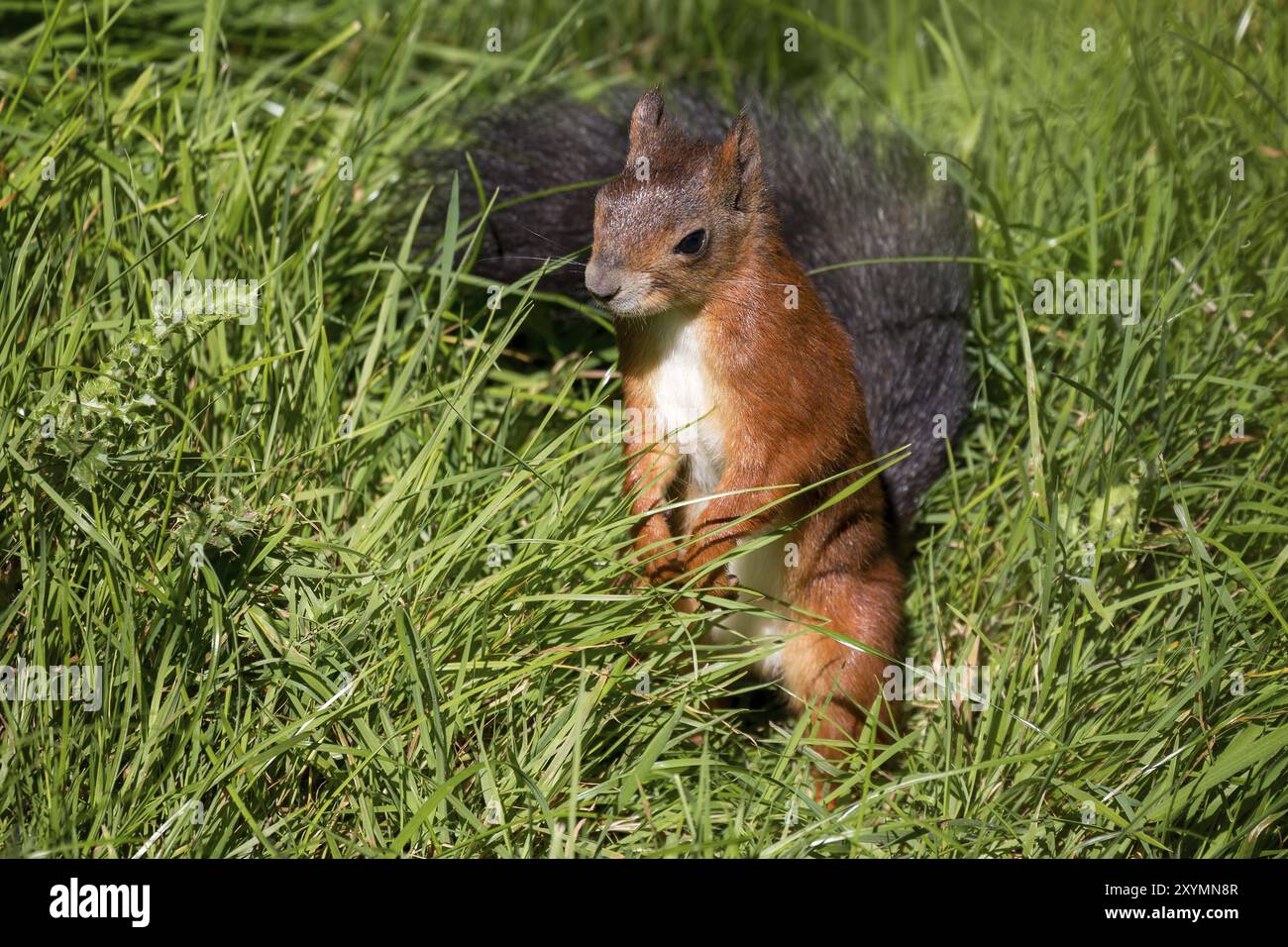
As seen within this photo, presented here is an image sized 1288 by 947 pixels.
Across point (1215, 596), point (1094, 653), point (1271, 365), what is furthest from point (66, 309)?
point (1271, 365)

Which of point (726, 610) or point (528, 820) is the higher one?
point (726, 610)

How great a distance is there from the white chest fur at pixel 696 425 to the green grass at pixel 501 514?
0.22 metres

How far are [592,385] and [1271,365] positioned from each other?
211 centimetres

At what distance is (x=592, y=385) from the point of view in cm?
391

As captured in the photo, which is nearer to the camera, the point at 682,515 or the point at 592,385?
the point at 682,515

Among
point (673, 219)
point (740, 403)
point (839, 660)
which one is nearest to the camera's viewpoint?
point (673, 219)

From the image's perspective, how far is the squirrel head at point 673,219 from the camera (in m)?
2.64

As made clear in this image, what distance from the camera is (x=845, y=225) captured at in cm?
373

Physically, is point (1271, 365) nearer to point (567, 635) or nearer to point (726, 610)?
point (726, 610)

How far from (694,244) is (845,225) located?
3.96ft
